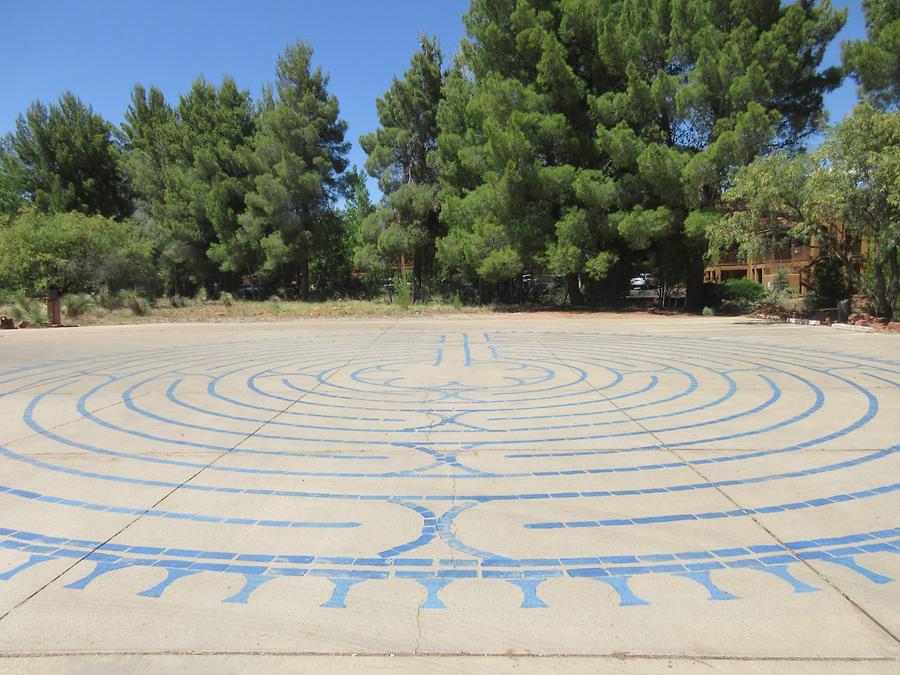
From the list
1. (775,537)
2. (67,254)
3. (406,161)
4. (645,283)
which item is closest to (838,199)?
(775,537)

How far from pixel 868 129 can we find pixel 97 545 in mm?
18951

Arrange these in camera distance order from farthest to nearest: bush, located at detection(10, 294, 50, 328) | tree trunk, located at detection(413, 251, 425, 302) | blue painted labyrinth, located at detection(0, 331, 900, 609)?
tree trunk, located at detection(413, 251, 425, 302), bush, located at detection(10, 294, 50, 328), blue painted labyrinth, located at detection(0, 331, 900, 609)

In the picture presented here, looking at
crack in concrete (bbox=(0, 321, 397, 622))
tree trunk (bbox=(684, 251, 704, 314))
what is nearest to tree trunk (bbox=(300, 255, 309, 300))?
tree trunk (bbox=(684, 251, 704, 314))

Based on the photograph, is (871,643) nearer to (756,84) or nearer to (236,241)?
(756,84)

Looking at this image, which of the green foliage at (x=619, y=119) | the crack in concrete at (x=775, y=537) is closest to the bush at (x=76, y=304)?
the green foliage at (x=619, y=119)

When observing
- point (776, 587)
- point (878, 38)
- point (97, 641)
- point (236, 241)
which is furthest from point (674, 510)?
point (236, 241)

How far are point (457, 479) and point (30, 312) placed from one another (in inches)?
886

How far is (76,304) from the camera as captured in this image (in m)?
24.0

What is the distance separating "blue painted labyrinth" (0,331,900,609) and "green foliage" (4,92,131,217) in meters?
35.7

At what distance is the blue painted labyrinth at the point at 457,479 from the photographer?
3.36m

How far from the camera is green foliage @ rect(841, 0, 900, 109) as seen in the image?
20.1 meters

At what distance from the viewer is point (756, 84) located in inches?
848

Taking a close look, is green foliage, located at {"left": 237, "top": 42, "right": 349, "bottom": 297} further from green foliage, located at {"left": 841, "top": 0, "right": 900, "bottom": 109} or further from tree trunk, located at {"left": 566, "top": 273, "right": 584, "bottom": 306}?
green foliage, located at {"left": 841, "top": 0, "right": 900, "bottom": 109}

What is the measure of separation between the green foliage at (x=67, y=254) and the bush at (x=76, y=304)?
1.44 meters
